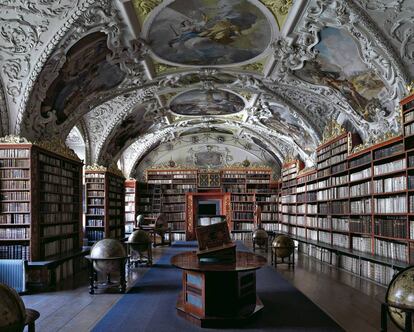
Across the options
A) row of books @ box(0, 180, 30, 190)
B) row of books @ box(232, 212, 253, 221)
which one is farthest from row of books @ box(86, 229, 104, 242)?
row of books @ box(232, 212, 253, 221)

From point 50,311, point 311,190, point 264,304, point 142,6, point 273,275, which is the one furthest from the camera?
point 311,190

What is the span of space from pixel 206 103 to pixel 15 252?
9.65 meters

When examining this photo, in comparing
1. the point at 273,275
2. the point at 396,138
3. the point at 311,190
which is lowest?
the point at 273,275

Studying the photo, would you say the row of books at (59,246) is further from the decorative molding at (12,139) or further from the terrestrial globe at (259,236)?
the terrestrial globe at (259,236)

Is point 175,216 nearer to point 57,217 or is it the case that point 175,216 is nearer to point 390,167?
point 57,217

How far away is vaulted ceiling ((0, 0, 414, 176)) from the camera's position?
860cm

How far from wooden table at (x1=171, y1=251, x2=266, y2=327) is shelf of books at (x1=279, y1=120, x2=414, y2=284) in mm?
3535

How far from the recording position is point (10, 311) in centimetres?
367

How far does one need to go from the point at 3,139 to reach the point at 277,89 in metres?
8.32

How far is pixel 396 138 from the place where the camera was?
9453 mm

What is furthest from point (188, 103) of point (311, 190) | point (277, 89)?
point (311, 190)

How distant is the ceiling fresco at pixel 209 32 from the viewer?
29.7ft

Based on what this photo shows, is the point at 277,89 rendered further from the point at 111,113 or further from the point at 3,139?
the point at 3,139

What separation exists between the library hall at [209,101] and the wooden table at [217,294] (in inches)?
1.0
